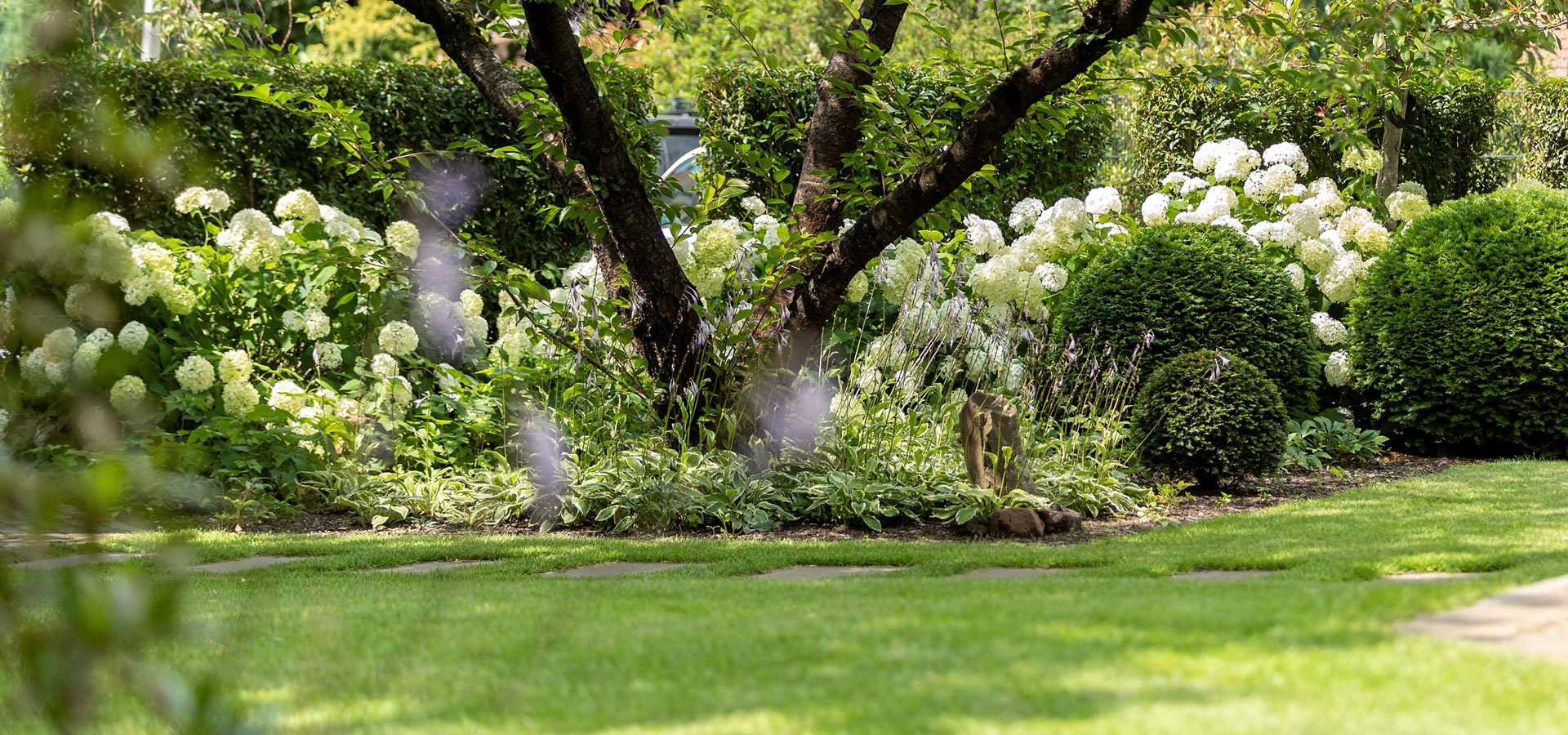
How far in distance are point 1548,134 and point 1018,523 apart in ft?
28.8

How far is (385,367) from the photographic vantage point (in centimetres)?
685

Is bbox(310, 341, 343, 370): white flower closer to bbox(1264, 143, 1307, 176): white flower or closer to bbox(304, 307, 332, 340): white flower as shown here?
bbox(304, 307, 332, 340): white flower

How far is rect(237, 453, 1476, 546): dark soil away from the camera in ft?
18.6

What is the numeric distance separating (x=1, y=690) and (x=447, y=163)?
6.66 metres

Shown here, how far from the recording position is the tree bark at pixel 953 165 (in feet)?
17.3

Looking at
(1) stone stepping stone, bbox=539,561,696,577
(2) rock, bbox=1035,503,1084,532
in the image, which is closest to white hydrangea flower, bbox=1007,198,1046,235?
(2) rock, bbox=1035,503,1084,532

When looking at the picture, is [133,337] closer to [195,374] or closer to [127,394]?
[127,394]

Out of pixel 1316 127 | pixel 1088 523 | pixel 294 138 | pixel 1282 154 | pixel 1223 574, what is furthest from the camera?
pixel 1316 127

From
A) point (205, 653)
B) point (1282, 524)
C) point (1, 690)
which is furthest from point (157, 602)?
point (1282, 524)

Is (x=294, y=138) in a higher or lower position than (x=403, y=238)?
higher

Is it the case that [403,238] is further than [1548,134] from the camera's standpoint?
No

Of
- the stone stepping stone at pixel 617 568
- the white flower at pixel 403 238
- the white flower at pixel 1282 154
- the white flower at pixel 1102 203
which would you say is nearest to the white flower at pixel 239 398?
the white flower at pixel 403 238

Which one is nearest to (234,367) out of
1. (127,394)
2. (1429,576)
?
(127,394)

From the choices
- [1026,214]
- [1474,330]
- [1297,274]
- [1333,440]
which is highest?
[1026,214]
